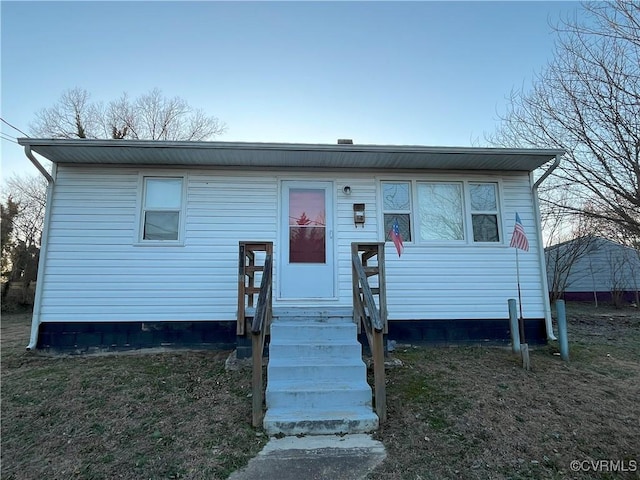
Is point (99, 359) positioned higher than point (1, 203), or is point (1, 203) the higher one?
point (1, 203)

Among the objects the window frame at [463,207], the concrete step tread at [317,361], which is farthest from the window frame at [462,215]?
the concrete step tread at [317,361]

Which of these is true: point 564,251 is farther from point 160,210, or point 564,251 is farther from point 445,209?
point 160,210

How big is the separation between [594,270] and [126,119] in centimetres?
2427

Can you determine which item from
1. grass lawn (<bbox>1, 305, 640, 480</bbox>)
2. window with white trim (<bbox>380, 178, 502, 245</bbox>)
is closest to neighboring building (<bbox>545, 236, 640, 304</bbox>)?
window with white trim (<bbox>380, 178, 502, 245</bbox>)

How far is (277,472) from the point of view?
7.89ft

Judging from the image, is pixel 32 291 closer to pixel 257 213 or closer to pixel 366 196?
pixel 257 213

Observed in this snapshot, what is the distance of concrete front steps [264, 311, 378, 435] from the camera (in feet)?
9.78

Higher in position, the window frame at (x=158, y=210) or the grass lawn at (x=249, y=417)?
the window frame at (x=158, y=210)

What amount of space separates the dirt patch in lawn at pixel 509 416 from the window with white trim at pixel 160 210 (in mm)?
4155

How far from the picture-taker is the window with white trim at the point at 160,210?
5453 mm

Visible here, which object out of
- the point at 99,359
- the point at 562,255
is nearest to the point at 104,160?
the point at 99,359

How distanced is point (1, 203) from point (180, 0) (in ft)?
42.8

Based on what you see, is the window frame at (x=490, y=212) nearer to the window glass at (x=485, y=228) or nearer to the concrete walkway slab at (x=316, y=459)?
the window glass at (x=485, y=228)

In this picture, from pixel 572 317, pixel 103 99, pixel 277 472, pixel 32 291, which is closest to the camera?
pixel 277 472
